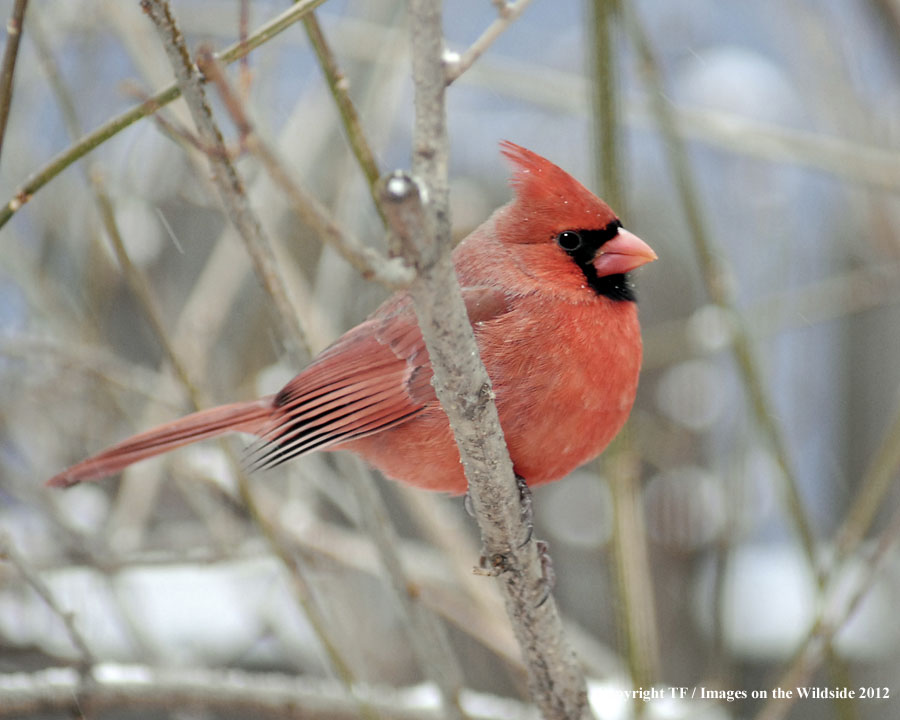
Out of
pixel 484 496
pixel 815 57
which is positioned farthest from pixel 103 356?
pixel 815 57

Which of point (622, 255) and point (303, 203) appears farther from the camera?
point (622, 255)

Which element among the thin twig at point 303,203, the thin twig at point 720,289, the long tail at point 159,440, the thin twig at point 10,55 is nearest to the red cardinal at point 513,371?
the long tail at point 159,440

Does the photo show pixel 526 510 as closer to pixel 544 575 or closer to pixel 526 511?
pixel 526 511

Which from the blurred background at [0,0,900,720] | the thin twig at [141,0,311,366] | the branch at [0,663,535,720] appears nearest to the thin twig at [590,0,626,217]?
the blurred background at [0,0,900,720]

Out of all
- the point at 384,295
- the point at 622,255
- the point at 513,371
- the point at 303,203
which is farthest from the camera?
the point at 384,295

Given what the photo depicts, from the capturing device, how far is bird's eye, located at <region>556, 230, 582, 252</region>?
1.91 metres

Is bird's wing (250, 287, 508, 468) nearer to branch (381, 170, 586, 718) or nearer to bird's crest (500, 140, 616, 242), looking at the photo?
bird's crest (500, 140, 616, 242)

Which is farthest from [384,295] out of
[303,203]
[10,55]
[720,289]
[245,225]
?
[303,203]

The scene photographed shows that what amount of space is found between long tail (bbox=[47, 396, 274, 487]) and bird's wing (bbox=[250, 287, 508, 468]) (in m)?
0.08

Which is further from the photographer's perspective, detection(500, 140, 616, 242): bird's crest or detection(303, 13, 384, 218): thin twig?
detection(500, 140, 616, 242): bird's crest

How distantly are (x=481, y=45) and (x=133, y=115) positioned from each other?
0.46 metres

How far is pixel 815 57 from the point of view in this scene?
3.56 m

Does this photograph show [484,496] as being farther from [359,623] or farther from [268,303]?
[359,623]

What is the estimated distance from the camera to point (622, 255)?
189 centimetres
